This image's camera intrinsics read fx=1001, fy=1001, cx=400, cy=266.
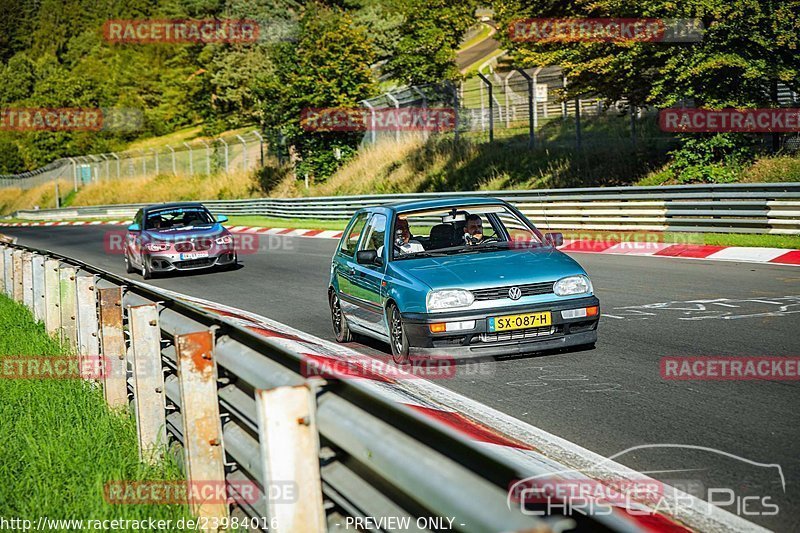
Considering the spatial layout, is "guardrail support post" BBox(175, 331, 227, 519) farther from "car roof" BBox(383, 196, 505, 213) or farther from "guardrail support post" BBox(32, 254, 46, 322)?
"guardrail support post" BBox(32, 254, 46, 322)

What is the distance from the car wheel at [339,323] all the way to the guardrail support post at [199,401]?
19.9ft

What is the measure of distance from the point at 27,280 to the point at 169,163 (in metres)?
52.7

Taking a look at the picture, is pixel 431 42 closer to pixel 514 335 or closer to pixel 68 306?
pixel 68 306

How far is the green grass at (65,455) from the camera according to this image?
4.95 m

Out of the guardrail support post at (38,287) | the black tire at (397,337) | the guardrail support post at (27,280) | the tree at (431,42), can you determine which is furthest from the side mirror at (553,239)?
the tree at (431,42)

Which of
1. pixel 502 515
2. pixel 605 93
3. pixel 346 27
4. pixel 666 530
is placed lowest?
pixel 666 530

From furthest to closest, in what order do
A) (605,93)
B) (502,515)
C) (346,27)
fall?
(346,27), (605,93), (502,515)

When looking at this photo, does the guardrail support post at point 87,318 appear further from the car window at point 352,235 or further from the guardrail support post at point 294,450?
the guardrail support post at point 294,450

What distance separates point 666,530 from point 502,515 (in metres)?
2.49

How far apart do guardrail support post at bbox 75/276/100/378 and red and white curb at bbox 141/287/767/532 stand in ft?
7.06

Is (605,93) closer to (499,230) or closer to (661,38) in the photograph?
(661,38)

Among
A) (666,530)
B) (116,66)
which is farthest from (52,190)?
(666,530)

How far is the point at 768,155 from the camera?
22.5 metres

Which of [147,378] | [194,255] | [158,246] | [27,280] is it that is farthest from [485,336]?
[158,246]
